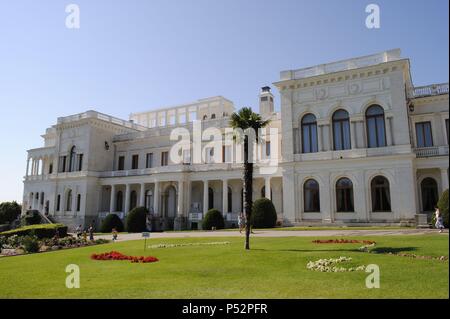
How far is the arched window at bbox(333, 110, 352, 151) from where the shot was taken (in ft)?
115

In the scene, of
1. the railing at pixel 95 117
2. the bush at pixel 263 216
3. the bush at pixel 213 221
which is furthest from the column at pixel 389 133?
the railing at pixel 95 117

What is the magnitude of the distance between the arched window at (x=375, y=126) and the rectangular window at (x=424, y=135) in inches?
194

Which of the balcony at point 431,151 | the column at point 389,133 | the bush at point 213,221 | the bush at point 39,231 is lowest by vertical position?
the bush at point 39,231

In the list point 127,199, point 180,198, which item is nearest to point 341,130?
point 180,198

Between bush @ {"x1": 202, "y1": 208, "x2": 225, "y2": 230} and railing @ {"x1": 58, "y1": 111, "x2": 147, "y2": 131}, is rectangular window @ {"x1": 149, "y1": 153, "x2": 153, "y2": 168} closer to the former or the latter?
railing @ {"x1": 58, "y1": 111, "x2": 147, "y2": 131}

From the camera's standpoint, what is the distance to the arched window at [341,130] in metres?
35.2

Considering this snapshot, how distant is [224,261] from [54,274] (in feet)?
22.1

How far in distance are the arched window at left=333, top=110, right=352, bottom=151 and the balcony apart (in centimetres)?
639

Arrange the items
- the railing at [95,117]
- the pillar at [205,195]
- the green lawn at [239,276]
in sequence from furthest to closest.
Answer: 1. the railing at [95,117]
2. the pillar at [205,195]
3. the green lawn at [239,276]

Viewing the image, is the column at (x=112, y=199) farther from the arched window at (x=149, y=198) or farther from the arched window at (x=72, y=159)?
the arched window at (x=72, y=159)

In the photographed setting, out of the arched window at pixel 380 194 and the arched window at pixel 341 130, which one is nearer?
the arched window at pixel 380 194

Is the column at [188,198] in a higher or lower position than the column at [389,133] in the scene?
lower

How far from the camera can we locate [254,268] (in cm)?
1321
